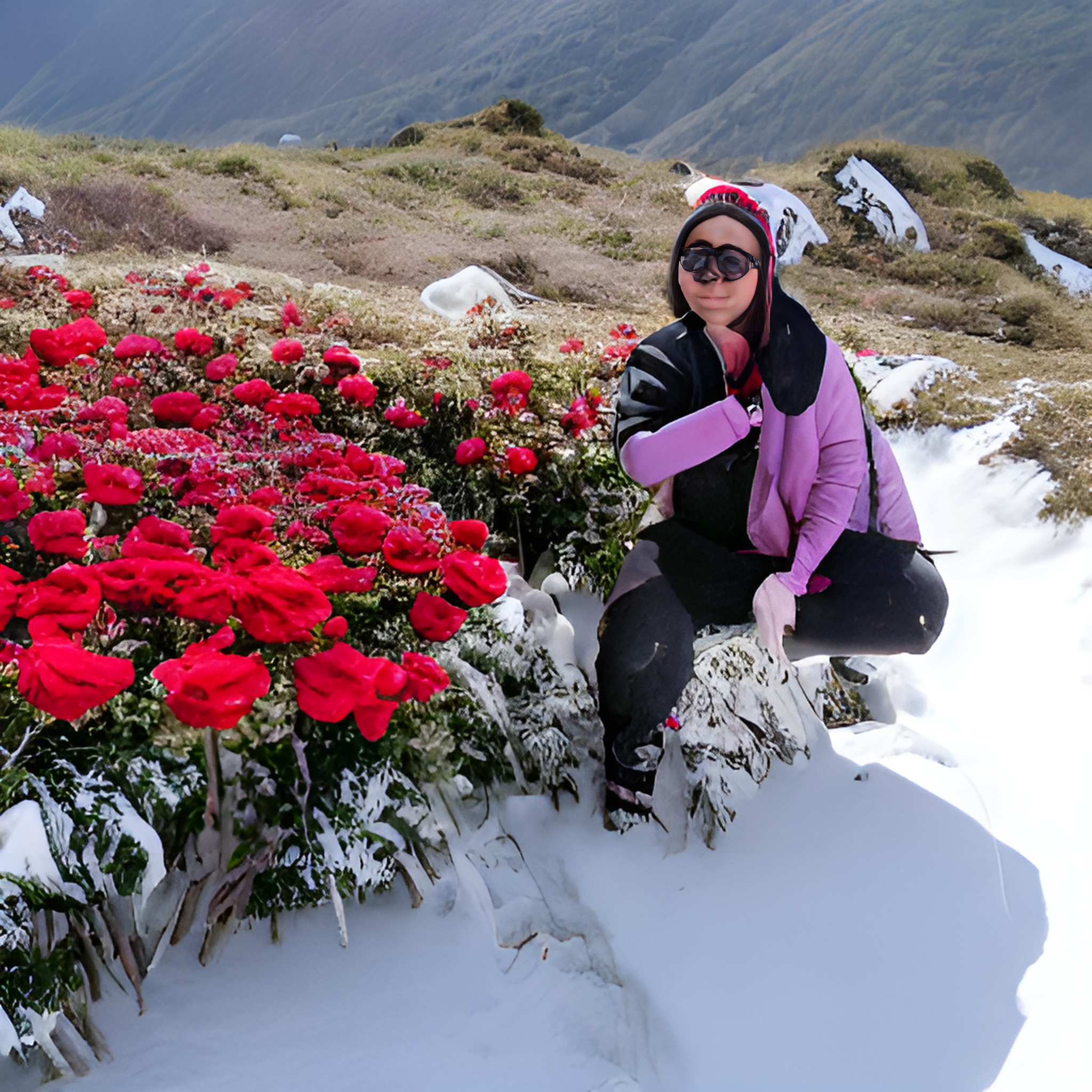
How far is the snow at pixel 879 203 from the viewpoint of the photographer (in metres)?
13.0

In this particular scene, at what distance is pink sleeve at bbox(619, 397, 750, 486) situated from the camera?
200 cm

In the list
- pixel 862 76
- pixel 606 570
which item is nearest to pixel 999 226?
pixel 606 570

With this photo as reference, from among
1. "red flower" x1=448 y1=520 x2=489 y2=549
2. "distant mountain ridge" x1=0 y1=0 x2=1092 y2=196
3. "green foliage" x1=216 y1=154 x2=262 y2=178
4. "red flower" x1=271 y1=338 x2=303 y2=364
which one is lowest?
"red flower" x1=448 y1=520 x2=489 y2=549

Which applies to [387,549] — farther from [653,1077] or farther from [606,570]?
[653,1077]

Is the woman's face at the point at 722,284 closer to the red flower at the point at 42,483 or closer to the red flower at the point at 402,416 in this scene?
the red flower at the point at 402,416

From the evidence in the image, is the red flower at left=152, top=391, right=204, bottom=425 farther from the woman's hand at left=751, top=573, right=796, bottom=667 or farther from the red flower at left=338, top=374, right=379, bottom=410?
the woman's hand at left=751, top=573, right=796, bottom=667

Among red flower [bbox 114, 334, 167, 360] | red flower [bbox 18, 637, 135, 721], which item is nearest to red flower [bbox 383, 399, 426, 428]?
red flower [bbox 114, 334, 167, 360]

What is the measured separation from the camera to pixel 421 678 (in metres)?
1.83

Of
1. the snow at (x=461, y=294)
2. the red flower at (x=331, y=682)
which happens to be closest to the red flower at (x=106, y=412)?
the red flower at (x=331, y=682)

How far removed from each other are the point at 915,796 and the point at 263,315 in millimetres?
3783

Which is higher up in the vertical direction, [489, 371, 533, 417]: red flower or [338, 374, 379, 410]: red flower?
[338, 374, 379, 410]: red flower

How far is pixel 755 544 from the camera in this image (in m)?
2.24

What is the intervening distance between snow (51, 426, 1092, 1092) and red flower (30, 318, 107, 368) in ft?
7.70

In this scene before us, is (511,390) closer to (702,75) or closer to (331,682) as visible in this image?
(331,682)
